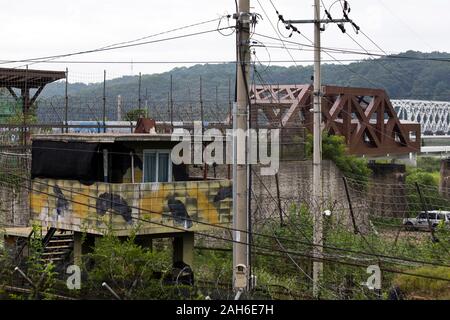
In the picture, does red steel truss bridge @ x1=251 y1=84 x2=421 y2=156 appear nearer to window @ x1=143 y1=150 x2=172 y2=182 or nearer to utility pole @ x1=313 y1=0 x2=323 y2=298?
utility pole @ x1=313 y1=0 x2=323 y2=298

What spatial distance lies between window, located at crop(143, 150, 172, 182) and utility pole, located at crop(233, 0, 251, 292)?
5225 millimetres

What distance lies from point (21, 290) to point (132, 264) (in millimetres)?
2130

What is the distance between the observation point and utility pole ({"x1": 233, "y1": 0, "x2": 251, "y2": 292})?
Answer: 46.5ft

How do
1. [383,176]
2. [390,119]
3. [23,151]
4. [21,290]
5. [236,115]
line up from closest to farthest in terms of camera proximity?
1. [236,115]
2. [21,290]
3. [23,151]
4. [383,176]
5. [390,119]

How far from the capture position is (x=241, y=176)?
14297mm

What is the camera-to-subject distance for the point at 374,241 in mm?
25484

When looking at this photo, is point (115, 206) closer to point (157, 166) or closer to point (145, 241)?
point (157, 166)

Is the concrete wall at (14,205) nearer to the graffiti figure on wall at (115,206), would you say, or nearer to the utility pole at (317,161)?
the graffiti figure on wall at (115,206)

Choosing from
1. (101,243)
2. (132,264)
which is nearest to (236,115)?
(132,264)

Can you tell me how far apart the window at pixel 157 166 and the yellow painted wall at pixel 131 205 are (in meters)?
0.71

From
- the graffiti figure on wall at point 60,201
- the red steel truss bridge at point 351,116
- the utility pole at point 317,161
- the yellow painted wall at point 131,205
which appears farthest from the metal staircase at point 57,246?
the red steel truss bridge at point 351,116

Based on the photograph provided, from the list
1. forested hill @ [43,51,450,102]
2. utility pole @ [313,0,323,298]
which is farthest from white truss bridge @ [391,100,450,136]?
utility pole @ [313,0,323,298]
